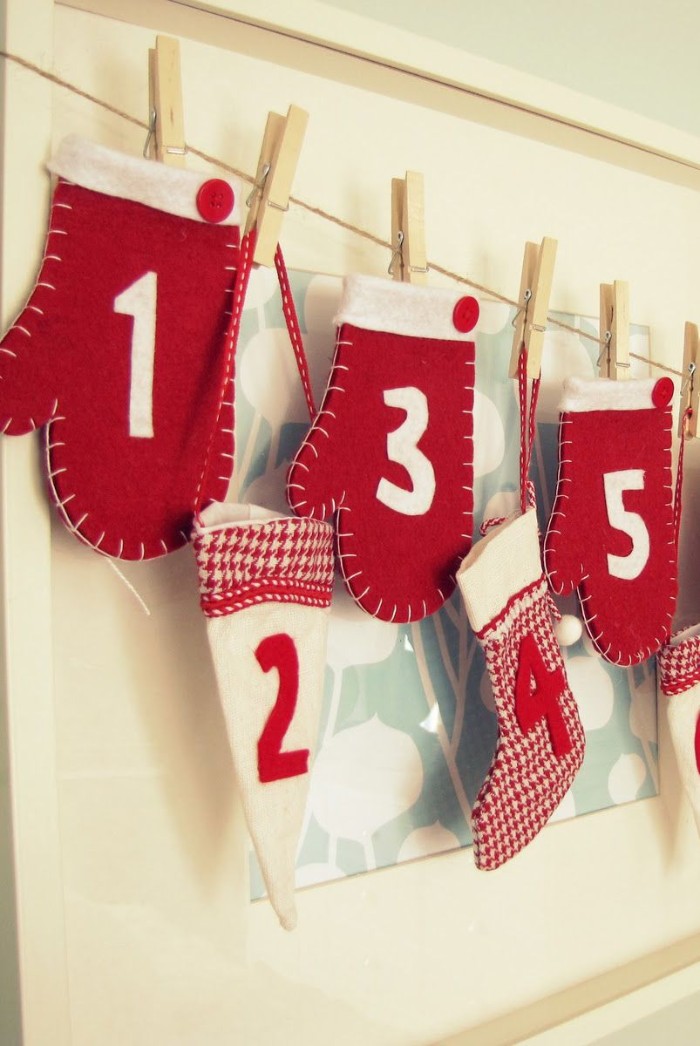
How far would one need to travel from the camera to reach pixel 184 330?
59cm

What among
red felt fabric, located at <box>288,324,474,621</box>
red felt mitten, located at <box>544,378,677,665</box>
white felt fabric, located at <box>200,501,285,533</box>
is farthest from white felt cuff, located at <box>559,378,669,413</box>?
white felt fabric, located at <box>200,501,285,533</box>

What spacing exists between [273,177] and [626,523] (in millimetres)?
453

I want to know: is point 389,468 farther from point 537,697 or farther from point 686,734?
point 686,734

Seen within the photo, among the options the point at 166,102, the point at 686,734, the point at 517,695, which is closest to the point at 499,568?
the point at 517,695

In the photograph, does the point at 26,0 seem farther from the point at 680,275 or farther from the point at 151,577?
the point at 680,275

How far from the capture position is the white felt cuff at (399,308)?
657 millimetres

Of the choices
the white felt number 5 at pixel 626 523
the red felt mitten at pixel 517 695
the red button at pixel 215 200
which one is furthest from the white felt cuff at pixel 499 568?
the red button at pixel 215 200

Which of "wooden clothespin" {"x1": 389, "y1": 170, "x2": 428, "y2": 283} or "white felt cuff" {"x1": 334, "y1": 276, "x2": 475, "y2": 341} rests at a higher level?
"wooden clothespin" {"x1": 389, "y1": 170, "x2": 428, "y2": 283}

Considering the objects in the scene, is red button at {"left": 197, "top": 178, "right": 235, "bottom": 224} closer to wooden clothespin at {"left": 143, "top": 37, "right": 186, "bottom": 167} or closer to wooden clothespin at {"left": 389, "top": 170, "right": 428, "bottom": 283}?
wooden clothespin at {"left": 143, "top": 37, "right": 186, "bottom": 167}

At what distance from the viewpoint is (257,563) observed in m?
0.58

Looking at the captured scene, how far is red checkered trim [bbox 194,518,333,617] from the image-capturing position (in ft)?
1.85

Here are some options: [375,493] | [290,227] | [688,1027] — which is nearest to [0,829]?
[375,493]

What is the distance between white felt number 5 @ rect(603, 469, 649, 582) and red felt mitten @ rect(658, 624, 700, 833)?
10cm

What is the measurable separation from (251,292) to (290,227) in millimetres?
73
